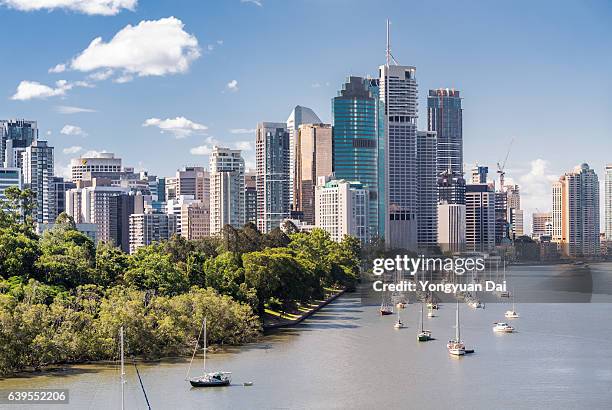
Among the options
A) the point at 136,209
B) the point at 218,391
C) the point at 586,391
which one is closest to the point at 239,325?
the point at 218,391

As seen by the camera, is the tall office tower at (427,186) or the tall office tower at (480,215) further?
the tall office tower at (480,215)

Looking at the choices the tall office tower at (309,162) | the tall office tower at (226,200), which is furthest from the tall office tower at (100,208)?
the tall office tower at (309,162)

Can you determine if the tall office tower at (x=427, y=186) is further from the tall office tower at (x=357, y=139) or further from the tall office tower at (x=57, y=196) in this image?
the tall office tower at (x=57, y=196)

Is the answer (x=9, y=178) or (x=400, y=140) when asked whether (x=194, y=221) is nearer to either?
(x=9, y=178)

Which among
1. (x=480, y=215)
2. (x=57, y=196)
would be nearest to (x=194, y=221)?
(x=57, y=196)

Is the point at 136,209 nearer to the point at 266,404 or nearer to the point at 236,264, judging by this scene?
the point at 236,264

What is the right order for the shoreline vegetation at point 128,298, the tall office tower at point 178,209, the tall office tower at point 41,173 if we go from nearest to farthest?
the shoreline vegetation at point 128,298 → the tall office tower at point 178,209 → the tall office tower at point 41,173
